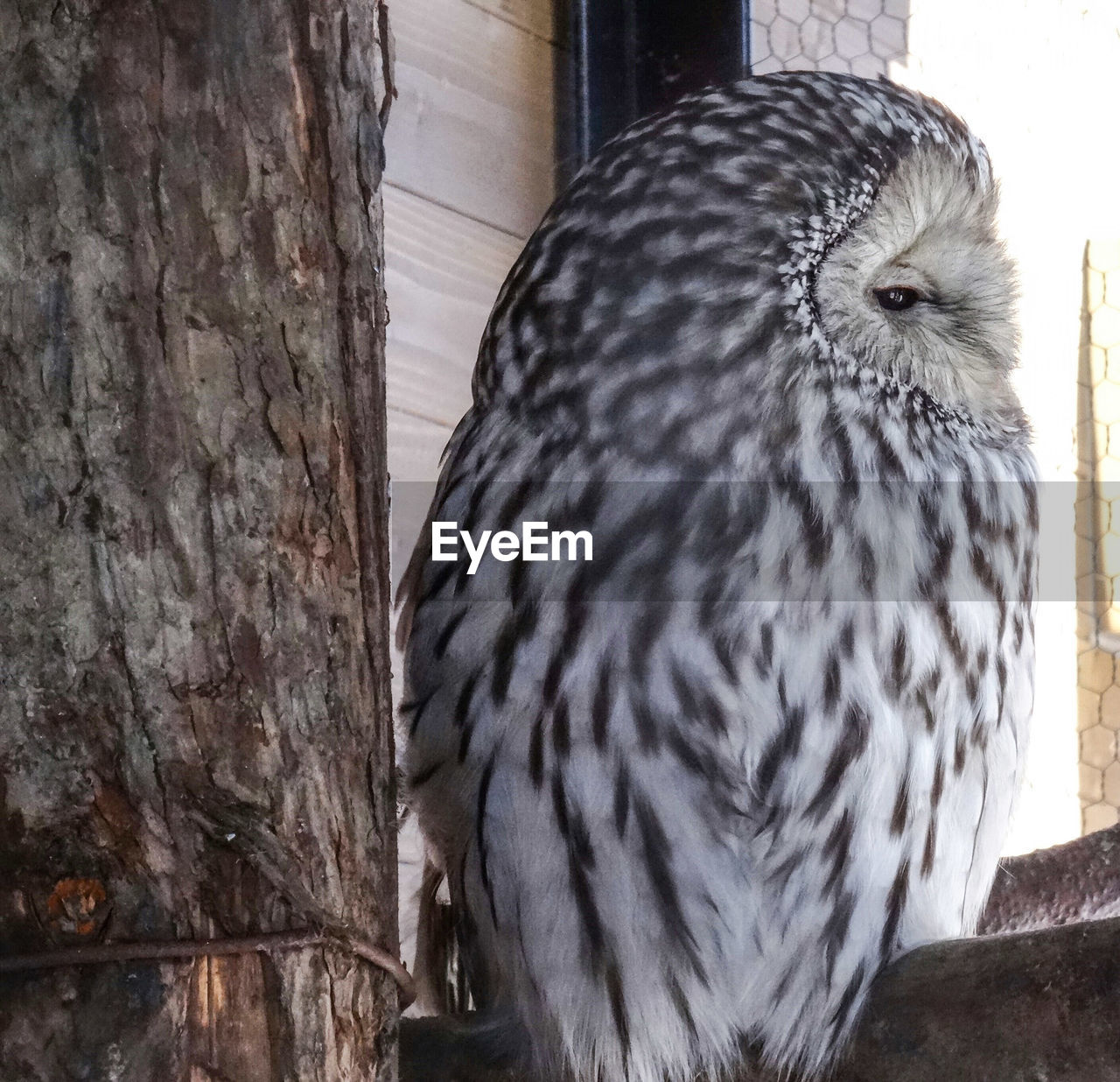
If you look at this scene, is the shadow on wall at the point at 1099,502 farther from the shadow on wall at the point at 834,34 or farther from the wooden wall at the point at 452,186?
the wooden wall at the point at 452,186

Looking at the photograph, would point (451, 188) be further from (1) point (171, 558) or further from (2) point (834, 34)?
(1) point (171, 558)

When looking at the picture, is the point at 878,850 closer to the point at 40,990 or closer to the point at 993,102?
the point at 40,990

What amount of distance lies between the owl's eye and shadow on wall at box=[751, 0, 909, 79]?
483 mm

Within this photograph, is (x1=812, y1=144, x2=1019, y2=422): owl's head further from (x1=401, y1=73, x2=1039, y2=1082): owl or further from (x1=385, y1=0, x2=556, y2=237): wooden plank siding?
(x1=385, y1=0, x2=556, y2=237): wooden plank siding

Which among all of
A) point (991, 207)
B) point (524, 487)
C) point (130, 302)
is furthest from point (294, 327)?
point (991, 207)

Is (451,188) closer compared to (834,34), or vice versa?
(451,188)

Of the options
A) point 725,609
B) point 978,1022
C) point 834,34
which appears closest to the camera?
point 978,1022

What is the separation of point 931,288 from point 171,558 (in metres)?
0.59

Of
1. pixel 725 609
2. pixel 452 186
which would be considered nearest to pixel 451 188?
pixel 452 186

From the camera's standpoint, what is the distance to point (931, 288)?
103 centimetres

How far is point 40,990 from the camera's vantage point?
2.12ft

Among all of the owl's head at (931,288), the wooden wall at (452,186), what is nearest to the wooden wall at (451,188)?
the wooden wall at (452,186)

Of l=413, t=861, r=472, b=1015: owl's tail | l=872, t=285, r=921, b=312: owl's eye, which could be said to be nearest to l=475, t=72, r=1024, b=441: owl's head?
l=872, t=285, r=921, b=312: owl's eye

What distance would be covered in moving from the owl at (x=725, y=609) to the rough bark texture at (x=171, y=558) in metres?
0.22
